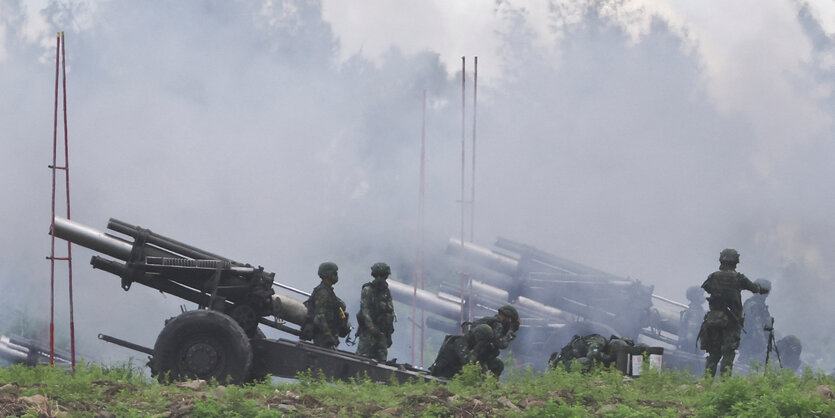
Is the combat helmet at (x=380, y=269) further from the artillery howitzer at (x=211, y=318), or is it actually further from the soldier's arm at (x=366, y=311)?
the artillery howitzer at (x=211, y=318)

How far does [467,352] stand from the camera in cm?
1509

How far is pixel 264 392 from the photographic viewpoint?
1252cm

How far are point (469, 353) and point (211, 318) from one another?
3064 mm

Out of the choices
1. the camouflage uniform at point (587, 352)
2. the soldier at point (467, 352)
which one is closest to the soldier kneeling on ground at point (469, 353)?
the soldier at point (467, 352)

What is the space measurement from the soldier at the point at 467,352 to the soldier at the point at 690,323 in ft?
40.2

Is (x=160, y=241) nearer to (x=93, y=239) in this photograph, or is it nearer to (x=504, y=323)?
(x=93, y=239)

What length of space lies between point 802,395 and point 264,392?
5069mm

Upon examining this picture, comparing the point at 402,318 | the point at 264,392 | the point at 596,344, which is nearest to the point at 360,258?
the point at 402,318

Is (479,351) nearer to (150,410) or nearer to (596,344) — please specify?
(596,344)

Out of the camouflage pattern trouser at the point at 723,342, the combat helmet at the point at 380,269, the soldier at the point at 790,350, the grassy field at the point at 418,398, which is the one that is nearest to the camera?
the grassy field at the point at 418,398

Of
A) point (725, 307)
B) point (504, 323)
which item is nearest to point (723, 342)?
point (725, 307)

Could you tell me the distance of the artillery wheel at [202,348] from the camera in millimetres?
14984

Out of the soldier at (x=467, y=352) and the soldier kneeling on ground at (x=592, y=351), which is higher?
the soldier kneeling on ground at (x=592, y=351)

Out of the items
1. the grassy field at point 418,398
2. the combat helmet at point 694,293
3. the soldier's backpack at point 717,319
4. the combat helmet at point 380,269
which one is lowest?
the grassy field at point 418,398
